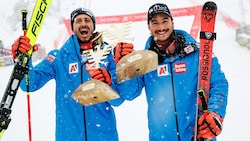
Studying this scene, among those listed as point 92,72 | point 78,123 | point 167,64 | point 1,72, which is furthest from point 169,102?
point 1,72

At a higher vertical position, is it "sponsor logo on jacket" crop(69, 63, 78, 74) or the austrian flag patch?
"sponsor logo on jacket" crop(69, 63, 78, 74)

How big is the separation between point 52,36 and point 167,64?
1766cm

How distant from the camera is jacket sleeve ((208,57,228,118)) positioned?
2.83 m

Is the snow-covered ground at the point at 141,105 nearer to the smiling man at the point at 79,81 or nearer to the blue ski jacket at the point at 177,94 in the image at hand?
the smiling man at the point at 79,81

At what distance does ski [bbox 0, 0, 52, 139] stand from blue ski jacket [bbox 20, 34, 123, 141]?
10 centimetres

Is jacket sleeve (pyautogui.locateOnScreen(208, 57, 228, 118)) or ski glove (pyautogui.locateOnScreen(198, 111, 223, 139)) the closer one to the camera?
ski glove (pyautogui.locateOnScreen(198, 111, 223, 139))

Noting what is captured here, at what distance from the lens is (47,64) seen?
11.7 feet

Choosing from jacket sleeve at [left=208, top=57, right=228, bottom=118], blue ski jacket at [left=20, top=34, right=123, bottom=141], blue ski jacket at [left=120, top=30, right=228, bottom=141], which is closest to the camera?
jacket sleeve at [left=208, top=57, right=228, bottom=118]

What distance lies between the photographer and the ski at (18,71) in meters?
3.49

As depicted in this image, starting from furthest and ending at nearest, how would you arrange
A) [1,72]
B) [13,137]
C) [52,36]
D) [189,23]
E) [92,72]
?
[52,36], [189,23], [1,72], [13,137], [92,72]

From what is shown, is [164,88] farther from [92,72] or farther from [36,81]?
[36,81]

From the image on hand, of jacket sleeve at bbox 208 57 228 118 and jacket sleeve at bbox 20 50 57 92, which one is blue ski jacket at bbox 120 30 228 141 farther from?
jacket sleeve at bbox 20 50 57 92

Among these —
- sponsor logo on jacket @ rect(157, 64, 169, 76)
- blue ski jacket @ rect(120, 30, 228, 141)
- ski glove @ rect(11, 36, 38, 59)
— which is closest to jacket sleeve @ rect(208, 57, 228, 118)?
blue ski jacket @ rect(120, 30, 228, 141)

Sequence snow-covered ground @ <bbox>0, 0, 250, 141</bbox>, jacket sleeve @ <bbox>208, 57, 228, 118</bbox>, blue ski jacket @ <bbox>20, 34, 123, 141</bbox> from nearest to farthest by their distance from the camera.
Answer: jacket sleeve @ <bbox>208, 57, 228, 118</bbox>, blue ski jacket @ <bbox>20, 34, 123, 141</bbox>, snow-covered ground @ <bbox>0, 0, 250, 141</bbox>
